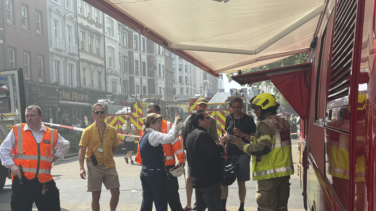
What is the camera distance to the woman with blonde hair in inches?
193

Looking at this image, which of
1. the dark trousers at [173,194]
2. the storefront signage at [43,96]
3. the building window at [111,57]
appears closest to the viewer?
the dark trousers at [173,194]

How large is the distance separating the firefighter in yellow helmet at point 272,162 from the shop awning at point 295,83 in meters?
0.28

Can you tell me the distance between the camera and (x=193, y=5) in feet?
12.7

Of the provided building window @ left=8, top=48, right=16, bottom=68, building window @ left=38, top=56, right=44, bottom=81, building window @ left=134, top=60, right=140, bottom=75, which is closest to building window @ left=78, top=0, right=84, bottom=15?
building window @ left=38, top=56, right=44, bottom=81

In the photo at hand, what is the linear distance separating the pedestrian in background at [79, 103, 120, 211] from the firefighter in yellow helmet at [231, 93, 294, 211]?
2324 mm

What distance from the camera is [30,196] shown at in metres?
4.49

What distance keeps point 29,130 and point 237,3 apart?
2.95m

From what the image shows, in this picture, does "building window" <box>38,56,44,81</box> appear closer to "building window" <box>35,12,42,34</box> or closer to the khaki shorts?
"building window" <box>35,12,42,34</box>

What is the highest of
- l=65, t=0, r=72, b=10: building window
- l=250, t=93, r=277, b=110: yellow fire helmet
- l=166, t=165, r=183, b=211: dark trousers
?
l=65, t=0, r=72, b=10: building window

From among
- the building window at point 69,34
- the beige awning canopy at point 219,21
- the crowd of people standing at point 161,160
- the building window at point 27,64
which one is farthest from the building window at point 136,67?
the crowd of people standing at point 161,160

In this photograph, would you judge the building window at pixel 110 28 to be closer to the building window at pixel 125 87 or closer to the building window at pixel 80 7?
the building window at pixel 80 7

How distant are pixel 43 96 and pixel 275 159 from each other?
25300 mm

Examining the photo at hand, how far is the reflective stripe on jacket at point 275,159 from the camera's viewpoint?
13.0 feet

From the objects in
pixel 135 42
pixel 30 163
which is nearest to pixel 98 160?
pixel 30 163
